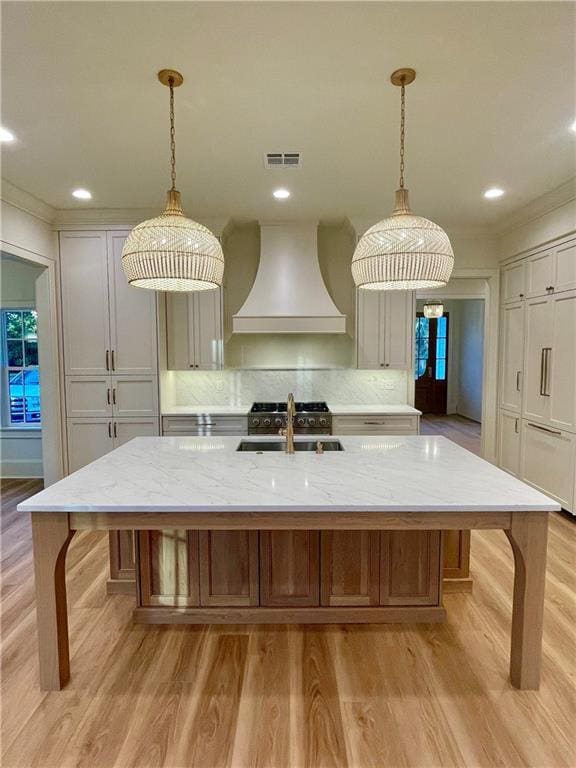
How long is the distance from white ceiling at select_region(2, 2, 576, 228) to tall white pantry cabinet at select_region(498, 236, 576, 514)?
84cm

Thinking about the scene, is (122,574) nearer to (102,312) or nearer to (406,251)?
(406,251)

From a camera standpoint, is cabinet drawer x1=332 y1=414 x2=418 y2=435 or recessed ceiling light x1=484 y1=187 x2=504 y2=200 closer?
recessed ceiling light x1=484 y1=187 x2=504 y2=200

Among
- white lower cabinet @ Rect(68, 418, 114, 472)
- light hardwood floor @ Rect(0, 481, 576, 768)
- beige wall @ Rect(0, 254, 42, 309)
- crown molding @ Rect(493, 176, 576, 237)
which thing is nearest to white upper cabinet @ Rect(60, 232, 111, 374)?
white lower cabinet @ Rect(68, 418, 114, 472)

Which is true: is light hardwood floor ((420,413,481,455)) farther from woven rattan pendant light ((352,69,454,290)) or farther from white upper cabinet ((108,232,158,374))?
woven rattan pendant light ((352,69,454,290))

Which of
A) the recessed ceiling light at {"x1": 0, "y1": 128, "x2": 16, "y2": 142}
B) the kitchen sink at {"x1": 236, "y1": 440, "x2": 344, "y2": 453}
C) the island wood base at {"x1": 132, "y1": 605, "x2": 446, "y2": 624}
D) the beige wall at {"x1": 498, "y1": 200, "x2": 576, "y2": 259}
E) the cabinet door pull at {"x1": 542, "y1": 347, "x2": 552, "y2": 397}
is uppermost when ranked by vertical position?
the recessed ceiling light at {"x1": 0, "y1": 128, "x2": 16, "y2": 142}

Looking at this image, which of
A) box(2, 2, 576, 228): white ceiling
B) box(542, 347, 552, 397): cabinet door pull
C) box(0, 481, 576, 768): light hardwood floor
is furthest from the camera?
box(542, 347, 552, 397): cabinet door pull

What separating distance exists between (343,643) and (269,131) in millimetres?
3000

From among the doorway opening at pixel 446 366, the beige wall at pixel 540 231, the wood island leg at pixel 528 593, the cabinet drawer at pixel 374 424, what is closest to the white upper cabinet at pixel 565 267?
the beige wall at pixel 540 231

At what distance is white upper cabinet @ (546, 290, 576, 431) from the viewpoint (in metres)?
3.45

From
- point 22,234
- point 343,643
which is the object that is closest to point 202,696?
point 343,643

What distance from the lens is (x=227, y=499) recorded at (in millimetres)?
1637

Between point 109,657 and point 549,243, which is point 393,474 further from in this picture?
point 549,243

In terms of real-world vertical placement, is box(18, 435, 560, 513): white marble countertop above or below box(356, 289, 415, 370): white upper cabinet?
below

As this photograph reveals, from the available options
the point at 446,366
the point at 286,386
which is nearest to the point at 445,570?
the point at 286,386
